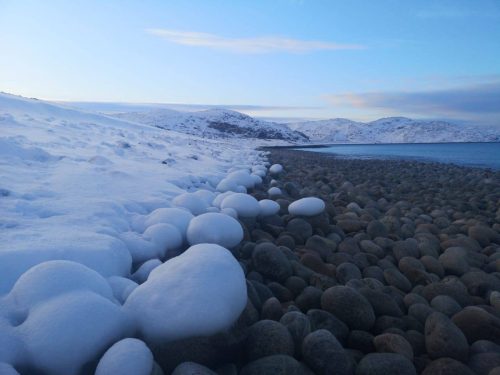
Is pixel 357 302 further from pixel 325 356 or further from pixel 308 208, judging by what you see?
pixel 308 208

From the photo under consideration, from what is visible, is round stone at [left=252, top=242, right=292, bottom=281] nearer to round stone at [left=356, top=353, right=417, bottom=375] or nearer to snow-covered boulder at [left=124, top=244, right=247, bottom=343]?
snow-covered boulder at [left=124, top=244, right=247, bottom=343]

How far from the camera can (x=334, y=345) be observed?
2.01 metres

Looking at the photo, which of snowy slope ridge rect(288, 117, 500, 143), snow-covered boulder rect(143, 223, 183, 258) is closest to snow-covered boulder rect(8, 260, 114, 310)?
snow-covered boulder rect(143, 223, 183, 258)

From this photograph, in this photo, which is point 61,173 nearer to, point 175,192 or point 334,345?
point 175,192

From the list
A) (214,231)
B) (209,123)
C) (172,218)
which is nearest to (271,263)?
(214,231)

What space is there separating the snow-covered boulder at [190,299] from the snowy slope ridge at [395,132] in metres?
112

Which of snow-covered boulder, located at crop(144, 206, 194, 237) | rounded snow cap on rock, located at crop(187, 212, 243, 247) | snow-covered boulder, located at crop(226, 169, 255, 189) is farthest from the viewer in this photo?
snow-covered boulder, located at crop(226, 169, 255, 189)

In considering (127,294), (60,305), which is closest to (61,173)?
(127,294)

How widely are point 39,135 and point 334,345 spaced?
23.3 feet

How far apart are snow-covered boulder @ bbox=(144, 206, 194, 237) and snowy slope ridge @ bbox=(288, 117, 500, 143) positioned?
110245mm

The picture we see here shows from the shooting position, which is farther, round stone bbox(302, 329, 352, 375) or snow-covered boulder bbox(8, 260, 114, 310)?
round stone bbox(302, 329, 352, 375)

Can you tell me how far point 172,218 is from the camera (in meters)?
3.40

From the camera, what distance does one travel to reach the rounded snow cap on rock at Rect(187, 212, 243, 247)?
3.14m

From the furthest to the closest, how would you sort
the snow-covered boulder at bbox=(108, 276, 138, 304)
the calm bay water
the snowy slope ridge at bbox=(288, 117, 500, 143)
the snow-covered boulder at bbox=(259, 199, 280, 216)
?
the snowy slope ridge at bbox=(288, 117, 500, 143) < the calm bay water < the snow-covered boulder at bbox=(259, 199, 280, 216) < the snow-covered boulder at bbox=(108, 276, 138, 304)
